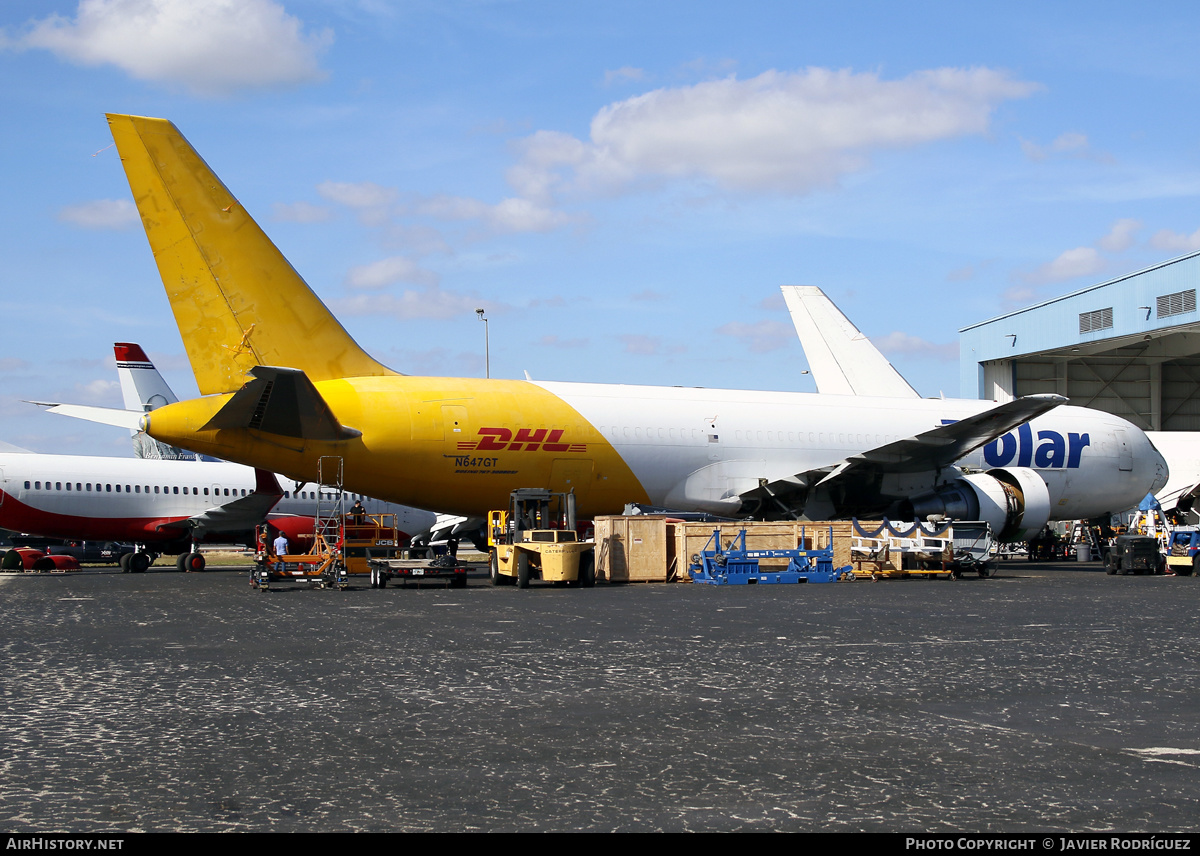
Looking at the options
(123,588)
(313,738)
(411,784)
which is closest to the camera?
(411,784)

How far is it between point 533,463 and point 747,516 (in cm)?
583

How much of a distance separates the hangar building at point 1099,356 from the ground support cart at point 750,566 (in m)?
24.9

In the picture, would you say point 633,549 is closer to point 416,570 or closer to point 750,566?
point 750,566

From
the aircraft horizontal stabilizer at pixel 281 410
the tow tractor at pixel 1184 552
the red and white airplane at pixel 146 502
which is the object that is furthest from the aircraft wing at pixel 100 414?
the tow tractor at pixel 1184 552

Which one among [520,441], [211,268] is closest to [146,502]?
[211,268]

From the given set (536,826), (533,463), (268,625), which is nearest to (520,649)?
(268,625)

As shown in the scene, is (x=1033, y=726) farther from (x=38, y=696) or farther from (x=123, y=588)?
(x=123, y=588)

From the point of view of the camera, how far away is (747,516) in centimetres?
2494

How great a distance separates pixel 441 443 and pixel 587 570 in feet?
12.3

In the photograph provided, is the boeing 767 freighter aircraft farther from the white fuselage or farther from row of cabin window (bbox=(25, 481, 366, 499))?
the white fuselage

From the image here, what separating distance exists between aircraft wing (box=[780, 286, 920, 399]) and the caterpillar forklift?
24.1 m

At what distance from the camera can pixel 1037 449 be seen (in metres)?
26.7

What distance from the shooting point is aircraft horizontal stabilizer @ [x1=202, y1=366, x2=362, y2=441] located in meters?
18.0

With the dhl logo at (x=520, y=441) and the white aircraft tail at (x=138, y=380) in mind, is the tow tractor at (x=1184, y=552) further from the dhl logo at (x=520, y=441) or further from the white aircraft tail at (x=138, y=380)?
the white aircraft tail at (x=138, y=380)
